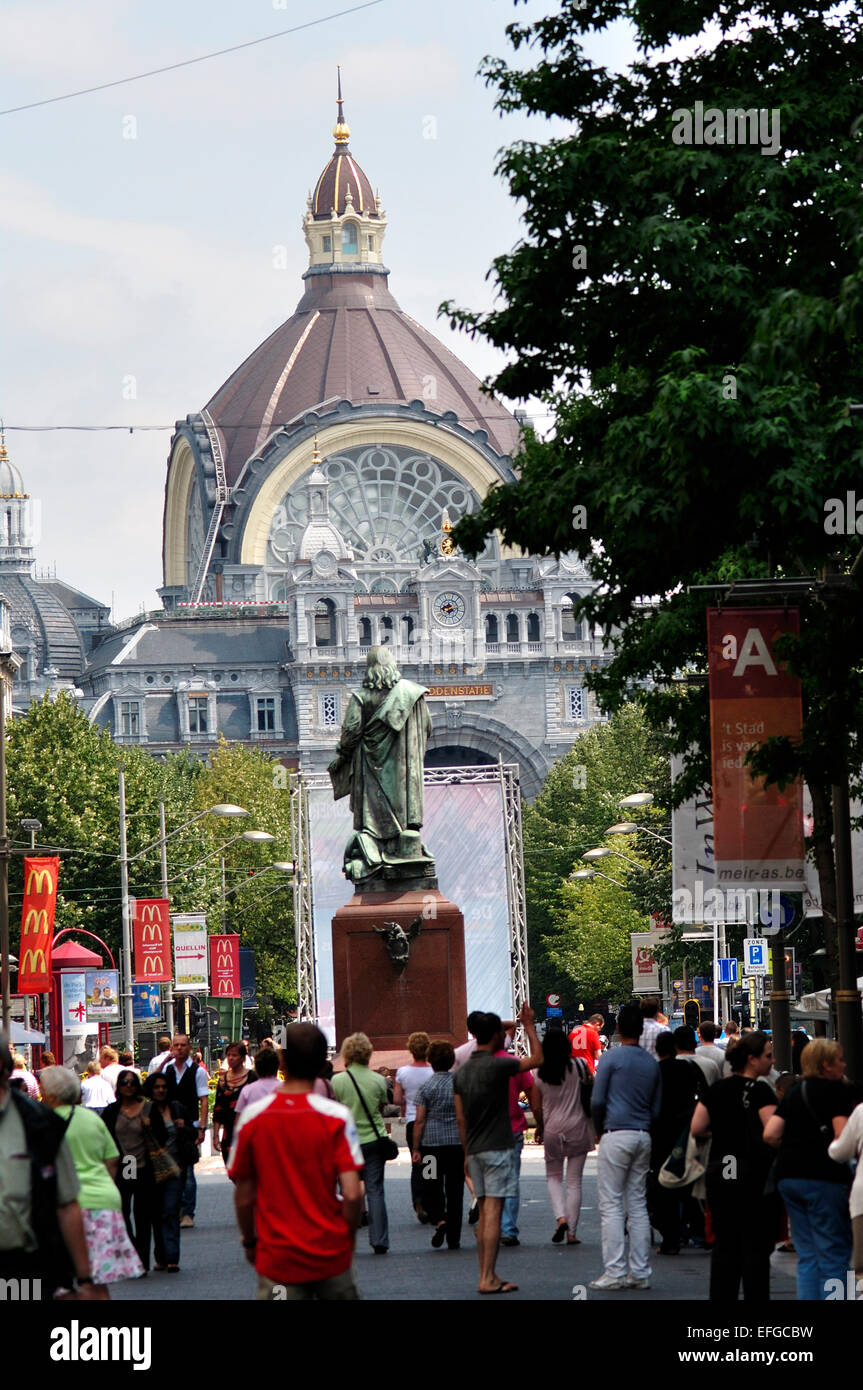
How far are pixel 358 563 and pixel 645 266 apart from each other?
144m

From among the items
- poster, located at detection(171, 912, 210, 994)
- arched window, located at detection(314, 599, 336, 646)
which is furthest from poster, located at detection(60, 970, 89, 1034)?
arched window, located at detection(314, 599, 336, 646)

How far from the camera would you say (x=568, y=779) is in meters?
118

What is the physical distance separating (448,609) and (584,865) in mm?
57843

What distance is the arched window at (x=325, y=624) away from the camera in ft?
520

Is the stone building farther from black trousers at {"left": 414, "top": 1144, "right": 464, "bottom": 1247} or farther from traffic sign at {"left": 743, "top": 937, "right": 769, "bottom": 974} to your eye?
black trousers at {"left": 414, "top": 1144, "right": 464, "bottom": 1247}

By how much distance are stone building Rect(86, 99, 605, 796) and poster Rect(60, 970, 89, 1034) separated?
102 meters

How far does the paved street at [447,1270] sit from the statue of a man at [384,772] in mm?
6657

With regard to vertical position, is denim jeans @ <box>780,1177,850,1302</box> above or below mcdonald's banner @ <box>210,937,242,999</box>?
below

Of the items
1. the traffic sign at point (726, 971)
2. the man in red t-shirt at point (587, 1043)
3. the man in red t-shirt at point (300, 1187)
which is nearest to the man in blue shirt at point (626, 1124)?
the man in red t-shirt at point (300, 1187)

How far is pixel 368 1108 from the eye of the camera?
19.7 m

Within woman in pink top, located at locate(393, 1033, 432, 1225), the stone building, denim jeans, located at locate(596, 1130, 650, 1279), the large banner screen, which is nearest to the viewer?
denim jeans, located at locate(596, 1130, 650, 1279)

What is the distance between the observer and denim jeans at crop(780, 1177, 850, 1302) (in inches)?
556

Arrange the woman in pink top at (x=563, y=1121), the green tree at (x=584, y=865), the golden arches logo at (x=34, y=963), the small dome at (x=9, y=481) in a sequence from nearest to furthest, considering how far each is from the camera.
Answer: the woman in pink top at (x=563, y=1121), the golden arches logo at (x=34, y=963), the green tree at (x=584, y=865), the small dome at (x=9, y=481)

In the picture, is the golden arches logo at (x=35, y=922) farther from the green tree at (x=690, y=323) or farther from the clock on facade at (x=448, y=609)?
the clock on facade at (x=448, y=609)
